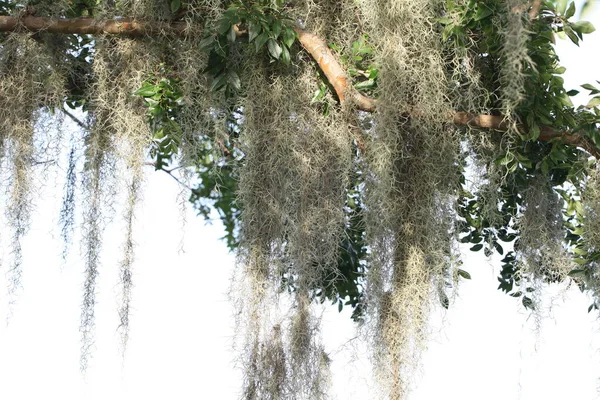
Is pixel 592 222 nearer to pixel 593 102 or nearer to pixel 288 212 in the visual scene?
pixel 593 102

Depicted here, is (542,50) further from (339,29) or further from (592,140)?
(339,29)

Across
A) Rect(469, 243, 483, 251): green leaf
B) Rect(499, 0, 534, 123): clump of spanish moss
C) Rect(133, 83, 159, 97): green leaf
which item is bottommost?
Rect(469, 243, 483, 251): green leaf

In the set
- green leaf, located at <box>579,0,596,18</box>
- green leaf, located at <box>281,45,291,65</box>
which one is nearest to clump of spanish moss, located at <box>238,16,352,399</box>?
green leaf, located at <box>281,45,291,65</box>

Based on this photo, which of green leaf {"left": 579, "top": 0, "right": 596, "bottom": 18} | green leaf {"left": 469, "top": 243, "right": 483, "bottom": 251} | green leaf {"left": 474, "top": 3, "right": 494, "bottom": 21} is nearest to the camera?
green leaf {"left": 579, "top": 0, "right": 596, "bottom": 18}

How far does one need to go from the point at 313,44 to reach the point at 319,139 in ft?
0.83

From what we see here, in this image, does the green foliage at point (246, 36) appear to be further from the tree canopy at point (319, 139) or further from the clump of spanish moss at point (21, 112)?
the clump of spanish moss at point (21, 112)

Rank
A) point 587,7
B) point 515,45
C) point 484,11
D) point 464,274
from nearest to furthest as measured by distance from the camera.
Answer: point 587,7 < point 515,45 < point 484,11 < point 464,274

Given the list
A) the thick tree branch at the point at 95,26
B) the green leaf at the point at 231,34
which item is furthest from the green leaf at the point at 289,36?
the thick tree branch at the point at 95,26

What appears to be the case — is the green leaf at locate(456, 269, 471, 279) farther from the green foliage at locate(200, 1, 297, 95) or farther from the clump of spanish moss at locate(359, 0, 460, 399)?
the green foliage at locate(200, 1, 297, 95)

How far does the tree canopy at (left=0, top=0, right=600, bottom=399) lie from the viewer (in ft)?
7.89

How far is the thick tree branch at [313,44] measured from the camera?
7.95ft

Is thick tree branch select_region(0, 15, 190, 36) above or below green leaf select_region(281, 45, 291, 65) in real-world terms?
above

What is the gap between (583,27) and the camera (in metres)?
2.29

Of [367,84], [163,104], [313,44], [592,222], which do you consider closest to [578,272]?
[592,222]
